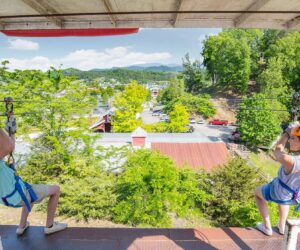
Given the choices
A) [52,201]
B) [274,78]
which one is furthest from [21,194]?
[274,78]

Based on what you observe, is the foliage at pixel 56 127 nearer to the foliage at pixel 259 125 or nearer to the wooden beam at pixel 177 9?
the wooden beam at pixel 177 9

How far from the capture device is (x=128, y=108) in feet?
66.7

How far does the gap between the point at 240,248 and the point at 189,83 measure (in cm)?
4871

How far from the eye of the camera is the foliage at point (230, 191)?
1045 centimetres

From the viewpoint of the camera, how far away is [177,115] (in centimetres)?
2400

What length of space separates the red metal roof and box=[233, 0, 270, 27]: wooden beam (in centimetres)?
1319

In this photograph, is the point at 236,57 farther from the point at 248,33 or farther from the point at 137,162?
the point at 137,162

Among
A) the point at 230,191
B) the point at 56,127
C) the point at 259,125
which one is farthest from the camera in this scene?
the point at 259,125

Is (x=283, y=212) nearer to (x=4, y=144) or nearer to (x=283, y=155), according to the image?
(x=283, y=155)

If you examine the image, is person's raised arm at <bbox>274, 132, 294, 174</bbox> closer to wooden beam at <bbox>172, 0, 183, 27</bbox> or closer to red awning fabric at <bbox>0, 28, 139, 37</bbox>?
wooden beam at <bbox>172, 0, 183, 27</bbox>

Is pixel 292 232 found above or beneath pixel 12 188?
beneath

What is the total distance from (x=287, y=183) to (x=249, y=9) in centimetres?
160

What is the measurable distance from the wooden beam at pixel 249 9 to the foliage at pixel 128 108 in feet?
58.9

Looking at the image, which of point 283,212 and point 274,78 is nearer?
point 283,212
